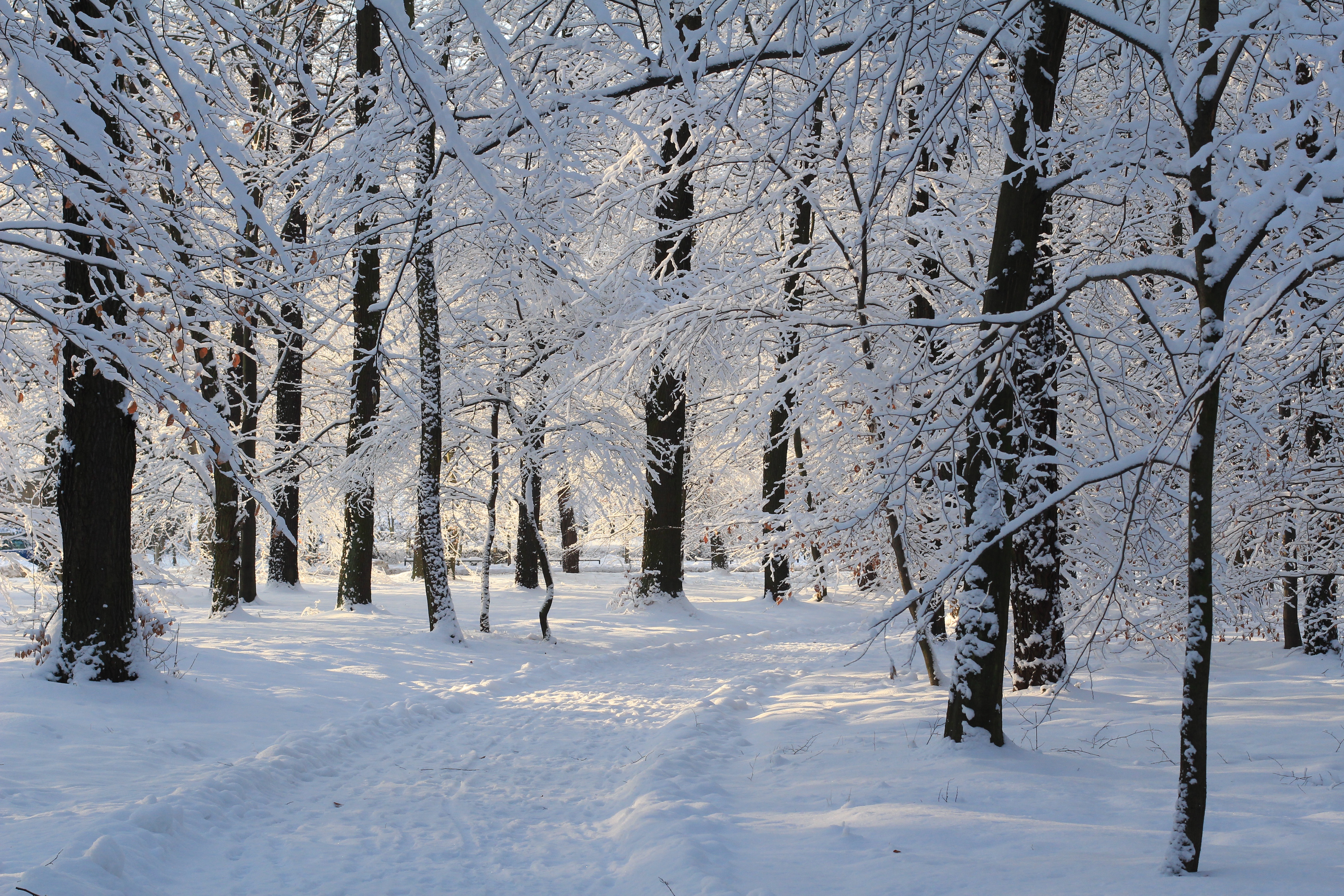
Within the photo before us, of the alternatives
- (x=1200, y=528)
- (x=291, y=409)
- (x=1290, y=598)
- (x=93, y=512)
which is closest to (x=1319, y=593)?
(x=1290, y=598)

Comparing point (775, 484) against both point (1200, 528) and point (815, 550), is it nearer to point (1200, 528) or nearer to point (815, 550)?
point (815, 550)

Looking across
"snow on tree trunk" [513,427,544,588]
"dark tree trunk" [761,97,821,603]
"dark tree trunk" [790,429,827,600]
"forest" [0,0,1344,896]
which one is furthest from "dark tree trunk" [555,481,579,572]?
"dark tree trunk" [790,429,827,600]

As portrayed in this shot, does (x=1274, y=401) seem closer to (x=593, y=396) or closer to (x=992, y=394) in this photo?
(x=992, y=394)

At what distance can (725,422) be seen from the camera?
29.7ft

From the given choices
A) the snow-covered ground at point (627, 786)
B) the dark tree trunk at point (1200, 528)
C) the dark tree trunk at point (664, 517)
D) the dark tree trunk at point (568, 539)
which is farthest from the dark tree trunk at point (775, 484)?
the dark tree trunk at point (1200, 528)

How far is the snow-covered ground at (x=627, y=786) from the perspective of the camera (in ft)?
13.6

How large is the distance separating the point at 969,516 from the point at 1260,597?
6.49 metres

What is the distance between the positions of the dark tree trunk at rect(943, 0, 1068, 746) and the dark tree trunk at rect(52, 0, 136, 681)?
700cm

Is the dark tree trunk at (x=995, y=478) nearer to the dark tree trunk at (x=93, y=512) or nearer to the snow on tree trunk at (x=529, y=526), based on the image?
the dark tree trunk at (x=93, y=512)

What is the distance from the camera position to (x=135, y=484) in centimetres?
1759

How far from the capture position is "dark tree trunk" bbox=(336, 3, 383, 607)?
41.2ft

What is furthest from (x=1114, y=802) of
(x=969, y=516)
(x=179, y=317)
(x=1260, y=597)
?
(x=1260, y=597)

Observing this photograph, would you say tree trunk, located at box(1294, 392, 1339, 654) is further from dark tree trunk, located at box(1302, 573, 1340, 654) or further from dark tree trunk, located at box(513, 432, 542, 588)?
dark tree trunk, located at box(513, 432, 542, 588)

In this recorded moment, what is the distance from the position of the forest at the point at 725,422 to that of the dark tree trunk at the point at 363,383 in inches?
4.8
